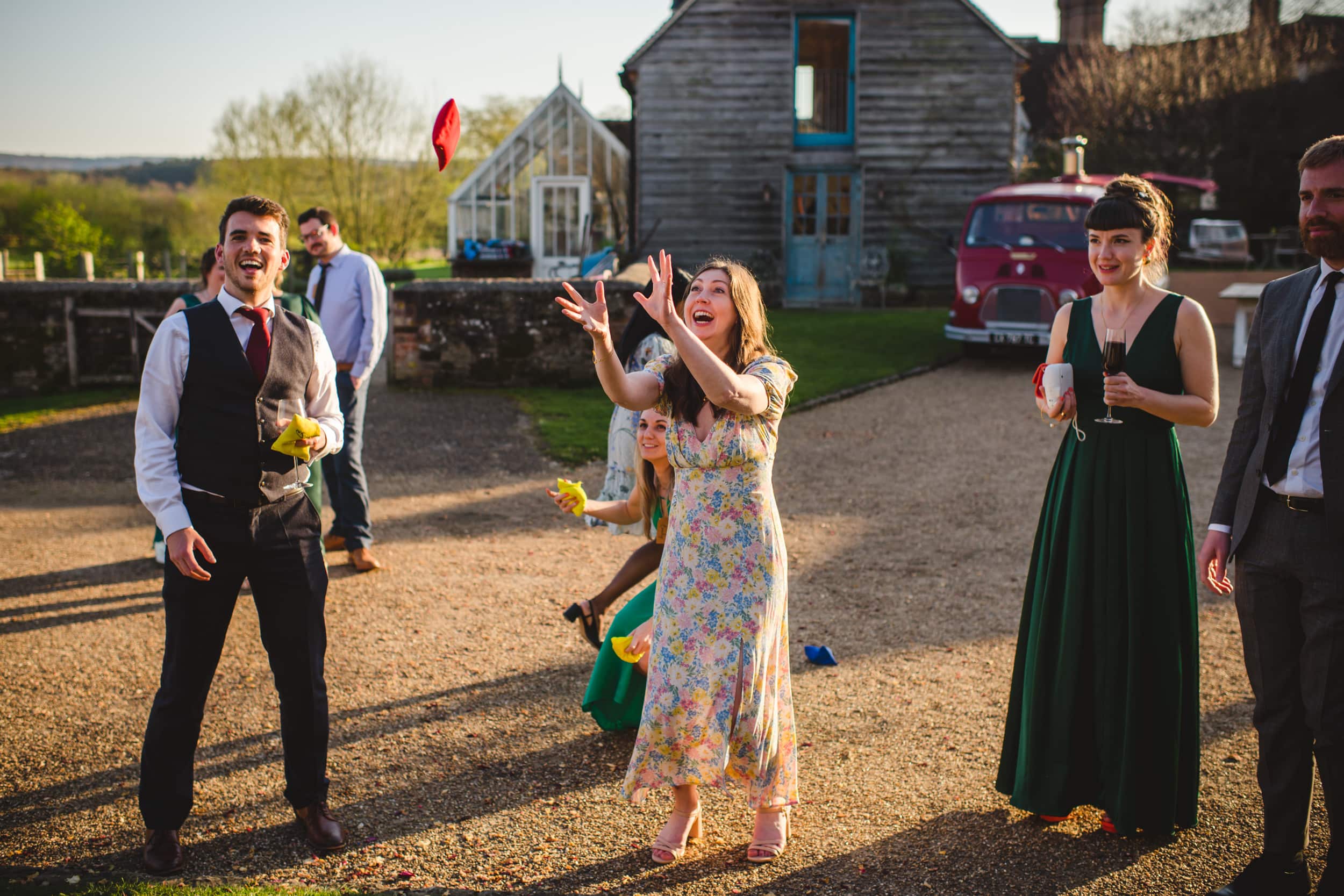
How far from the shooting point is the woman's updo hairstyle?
3.53 meters

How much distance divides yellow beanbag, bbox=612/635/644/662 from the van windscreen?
12.1m

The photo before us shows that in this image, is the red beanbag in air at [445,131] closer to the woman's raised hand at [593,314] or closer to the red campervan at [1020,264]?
the woman's raised hand at [593,314]

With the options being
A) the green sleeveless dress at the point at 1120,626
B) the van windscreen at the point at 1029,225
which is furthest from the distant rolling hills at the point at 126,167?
the green sleeveless dress at the point at 1120,626

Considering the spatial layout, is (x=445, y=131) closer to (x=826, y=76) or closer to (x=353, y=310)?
(x=353, y=310)

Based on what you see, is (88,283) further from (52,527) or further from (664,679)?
(664,679)

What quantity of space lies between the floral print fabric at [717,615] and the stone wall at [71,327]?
37.4ft

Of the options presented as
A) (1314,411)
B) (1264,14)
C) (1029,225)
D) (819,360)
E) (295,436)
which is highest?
(1264,14)

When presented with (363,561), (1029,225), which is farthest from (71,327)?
(1029,225)

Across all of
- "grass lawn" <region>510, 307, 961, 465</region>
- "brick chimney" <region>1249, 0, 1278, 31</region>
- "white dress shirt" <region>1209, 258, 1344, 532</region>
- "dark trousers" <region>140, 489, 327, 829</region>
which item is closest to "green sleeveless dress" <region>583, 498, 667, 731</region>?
"dark trousers" <region>140, 489, 327, 829</region>

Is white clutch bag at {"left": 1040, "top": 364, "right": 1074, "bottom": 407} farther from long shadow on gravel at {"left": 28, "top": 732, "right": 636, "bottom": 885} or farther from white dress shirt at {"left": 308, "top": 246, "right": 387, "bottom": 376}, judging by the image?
white dress shirt at {"left": 308, "top": 246, "right": 387, "bottom": 376}

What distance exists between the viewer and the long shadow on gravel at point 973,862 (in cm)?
337

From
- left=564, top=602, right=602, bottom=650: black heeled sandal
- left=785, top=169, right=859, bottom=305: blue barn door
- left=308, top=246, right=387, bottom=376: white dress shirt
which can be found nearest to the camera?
left=564, top=602, right=602, bottom=650: black heeled sandal

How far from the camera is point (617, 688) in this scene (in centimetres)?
439

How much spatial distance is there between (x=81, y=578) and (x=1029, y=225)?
12.7 m
